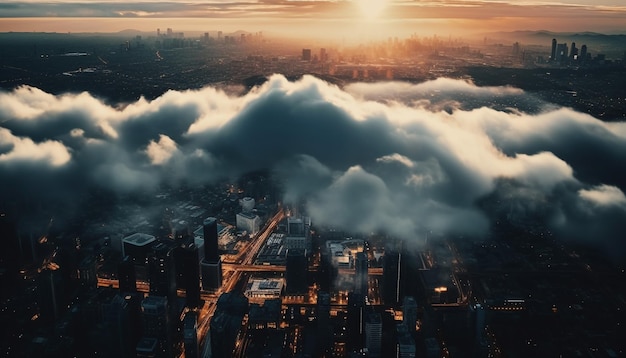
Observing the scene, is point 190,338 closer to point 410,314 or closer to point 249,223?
point 410,314

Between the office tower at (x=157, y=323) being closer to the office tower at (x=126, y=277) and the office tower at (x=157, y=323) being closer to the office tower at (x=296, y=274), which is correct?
the office tower at (x=126, y=277)

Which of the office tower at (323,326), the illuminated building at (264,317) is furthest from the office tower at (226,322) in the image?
the office tower at (323,326)

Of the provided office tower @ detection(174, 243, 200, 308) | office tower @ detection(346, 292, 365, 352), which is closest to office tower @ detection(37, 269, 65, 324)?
office tower @ detection(174, 243, 200, 308)

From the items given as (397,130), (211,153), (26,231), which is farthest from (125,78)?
(397,130)

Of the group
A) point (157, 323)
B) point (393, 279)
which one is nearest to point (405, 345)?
point (393, 279)

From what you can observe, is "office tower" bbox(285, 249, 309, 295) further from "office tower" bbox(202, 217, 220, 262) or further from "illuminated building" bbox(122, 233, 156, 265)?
"illuminated building" bbox(122, 233, 156, 265)
